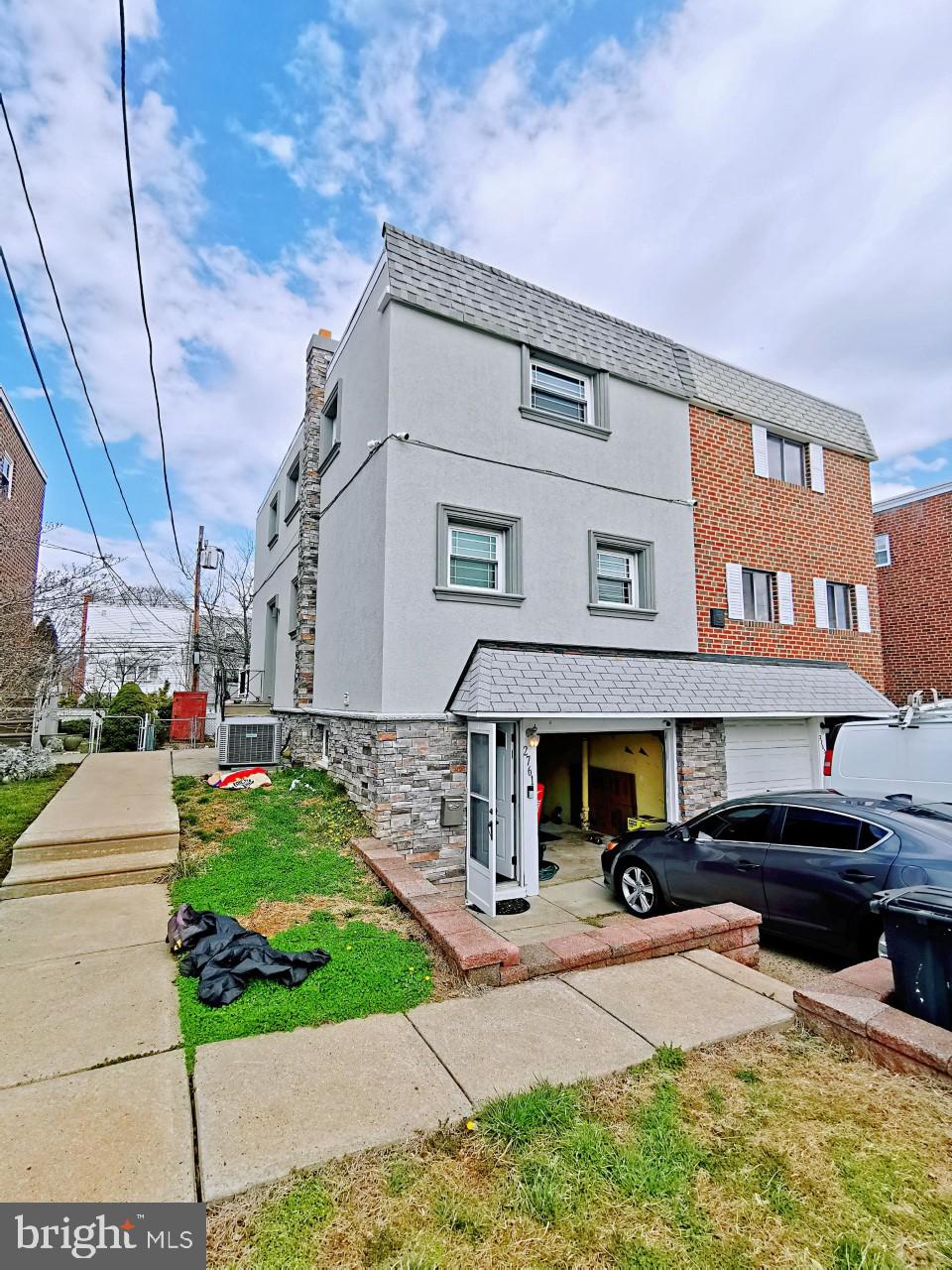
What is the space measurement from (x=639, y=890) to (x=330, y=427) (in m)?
10.1

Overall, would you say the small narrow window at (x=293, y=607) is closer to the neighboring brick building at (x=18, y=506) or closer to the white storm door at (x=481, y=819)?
the neighboring brick building at (x=18, y=506)

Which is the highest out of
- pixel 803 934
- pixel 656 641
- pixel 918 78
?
pixel 918 78

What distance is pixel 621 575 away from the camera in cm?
1016

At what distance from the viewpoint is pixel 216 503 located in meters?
26.1

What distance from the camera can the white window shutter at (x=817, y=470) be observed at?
500 inches

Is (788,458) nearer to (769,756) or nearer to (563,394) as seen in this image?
(563,394)

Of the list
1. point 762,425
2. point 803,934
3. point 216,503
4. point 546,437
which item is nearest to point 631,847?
point 803,934

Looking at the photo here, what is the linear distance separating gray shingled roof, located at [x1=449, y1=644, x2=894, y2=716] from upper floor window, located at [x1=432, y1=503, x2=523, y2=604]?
0.85 meters

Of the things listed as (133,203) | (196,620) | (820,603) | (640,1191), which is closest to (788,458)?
(820,603)

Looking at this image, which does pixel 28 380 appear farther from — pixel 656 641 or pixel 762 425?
pixel 762 425

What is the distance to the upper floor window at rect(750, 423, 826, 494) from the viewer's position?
12.1 m

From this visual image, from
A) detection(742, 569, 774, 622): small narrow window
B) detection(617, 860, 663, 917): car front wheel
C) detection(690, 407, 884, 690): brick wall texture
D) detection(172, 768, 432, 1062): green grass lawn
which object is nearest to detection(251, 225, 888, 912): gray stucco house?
detection(690, 407, 884, 690): brick wall texture

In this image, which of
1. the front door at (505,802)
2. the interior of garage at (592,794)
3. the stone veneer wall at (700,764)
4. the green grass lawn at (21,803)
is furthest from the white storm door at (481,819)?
the green grass lawn at (21,803)

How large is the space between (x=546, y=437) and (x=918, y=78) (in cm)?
588
